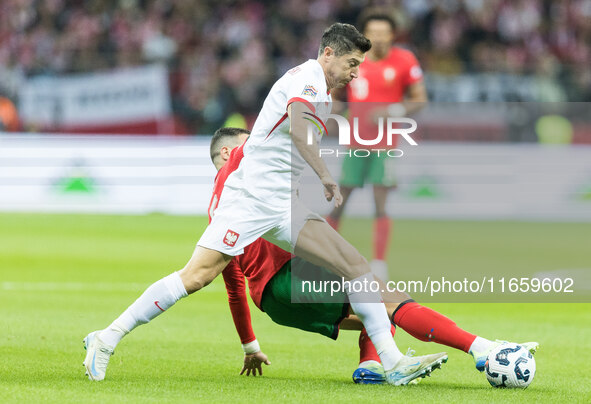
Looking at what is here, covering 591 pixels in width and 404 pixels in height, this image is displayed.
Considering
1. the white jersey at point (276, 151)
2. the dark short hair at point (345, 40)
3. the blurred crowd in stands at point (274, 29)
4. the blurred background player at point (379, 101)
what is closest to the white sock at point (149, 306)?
the white jersey at point (276, 151)

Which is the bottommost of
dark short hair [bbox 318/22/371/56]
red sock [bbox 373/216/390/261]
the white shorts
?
red sock [bbox 373/216/390/261]

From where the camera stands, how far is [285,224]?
564 cm

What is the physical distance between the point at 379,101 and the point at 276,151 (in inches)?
217

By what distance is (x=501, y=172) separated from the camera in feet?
64.4

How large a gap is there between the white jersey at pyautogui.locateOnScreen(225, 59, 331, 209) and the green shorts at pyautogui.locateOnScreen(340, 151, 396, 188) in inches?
191

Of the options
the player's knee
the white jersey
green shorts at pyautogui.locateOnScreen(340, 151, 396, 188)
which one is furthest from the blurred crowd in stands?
the player's knee

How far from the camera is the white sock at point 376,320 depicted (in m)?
5.54

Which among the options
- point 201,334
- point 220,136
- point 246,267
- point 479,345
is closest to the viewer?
point 479,345

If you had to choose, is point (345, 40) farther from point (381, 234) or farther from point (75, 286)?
point (75, 286)

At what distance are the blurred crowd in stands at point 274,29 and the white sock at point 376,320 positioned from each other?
15.1 meters

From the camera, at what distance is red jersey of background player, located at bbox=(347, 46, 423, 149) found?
1099cm

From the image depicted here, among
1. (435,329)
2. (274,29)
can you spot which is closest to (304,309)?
(435,329)

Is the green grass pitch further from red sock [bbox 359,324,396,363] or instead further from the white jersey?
the white jersey

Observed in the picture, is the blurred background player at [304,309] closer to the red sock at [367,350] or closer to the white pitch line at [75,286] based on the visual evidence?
the red sock at [367,350]
